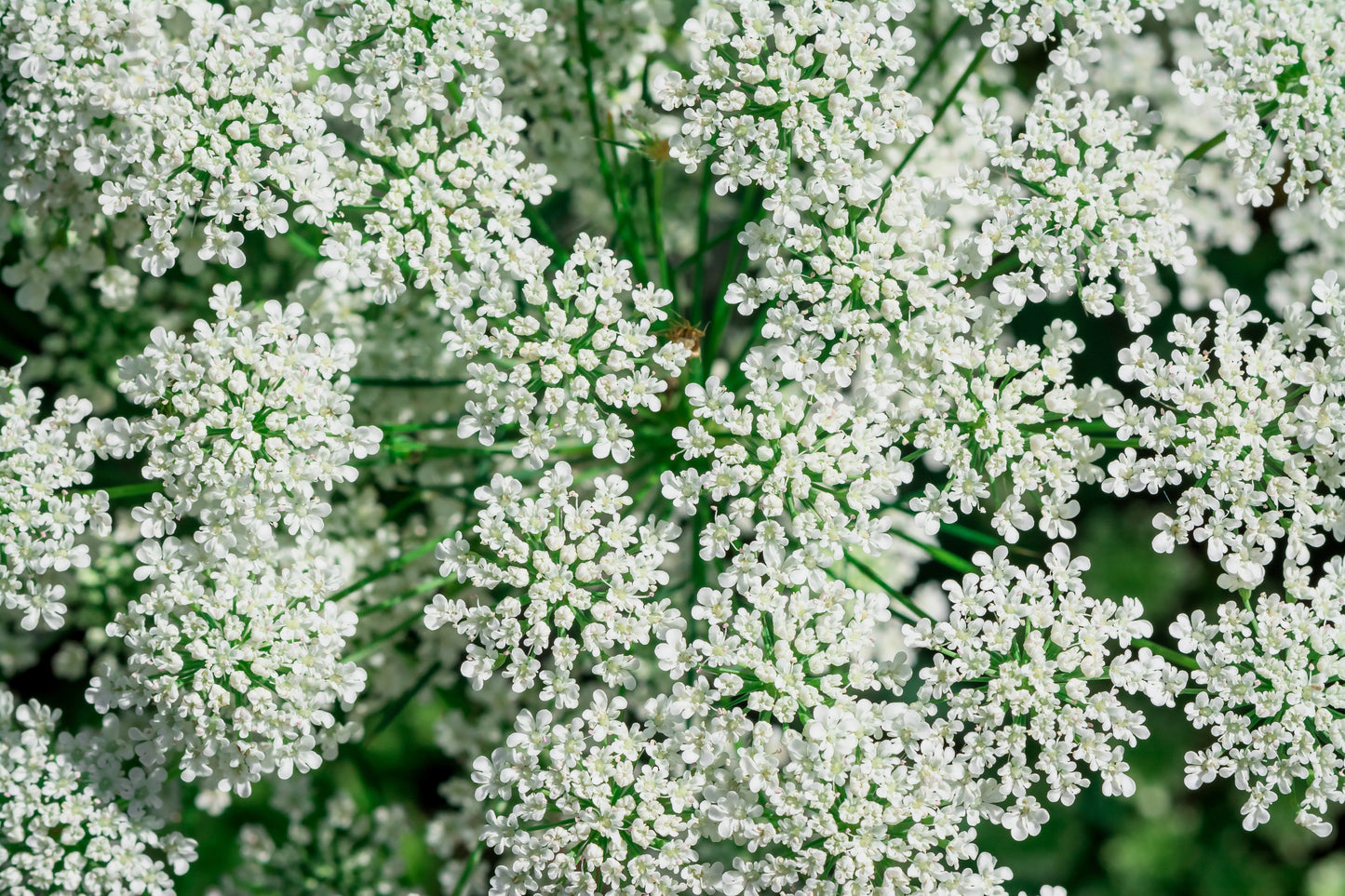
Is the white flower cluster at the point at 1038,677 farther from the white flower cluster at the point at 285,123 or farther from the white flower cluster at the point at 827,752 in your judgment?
the white flower cluster at the point at 285,123

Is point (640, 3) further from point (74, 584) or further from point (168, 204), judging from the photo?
point (74, 584)

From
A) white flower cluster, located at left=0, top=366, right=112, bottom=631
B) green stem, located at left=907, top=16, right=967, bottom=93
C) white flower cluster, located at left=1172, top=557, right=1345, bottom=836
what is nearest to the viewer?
white flower cluster, located at left=1172, top=557, right=1345, bottom=836

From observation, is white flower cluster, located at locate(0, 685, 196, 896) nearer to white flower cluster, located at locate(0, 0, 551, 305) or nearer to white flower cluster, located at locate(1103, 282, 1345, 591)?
white flower cluster, located at locate(0, 0, 551, 305)

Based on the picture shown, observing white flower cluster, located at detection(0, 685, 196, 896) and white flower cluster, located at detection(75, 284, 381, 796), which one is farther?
white flower cluster, located at detection(0, 685, 196, 896)

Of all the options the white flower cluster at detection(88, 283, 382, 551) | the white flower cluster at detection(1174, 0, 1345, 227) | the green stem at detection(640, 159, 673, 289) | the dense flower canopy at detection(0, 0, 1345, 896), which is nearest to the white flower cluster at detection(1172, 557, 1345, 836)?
the dense flower canopy at detection(0, 0, 1345, 896)

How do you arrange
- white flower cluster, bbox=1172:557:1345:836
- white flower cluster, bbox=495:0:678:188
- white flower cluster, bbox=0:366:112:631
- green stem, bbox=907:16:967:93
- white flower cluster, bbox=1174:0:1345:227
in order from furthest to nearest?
1. white flower cluster, bbox=495:0:678:188
2. green stem, bbox=907:16:967:93
3. white flower cluster, bbox=1174:0:1345:227
4. white flower cluster, bbox=0:366:112:631
5. white flower cluster, bbox=1172:557:1345:836

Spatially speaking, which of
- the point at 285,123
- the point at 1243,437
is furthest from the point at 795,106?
the point at 1243,437

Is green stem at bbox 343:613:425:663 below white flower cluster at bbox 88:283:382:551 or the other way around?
below
